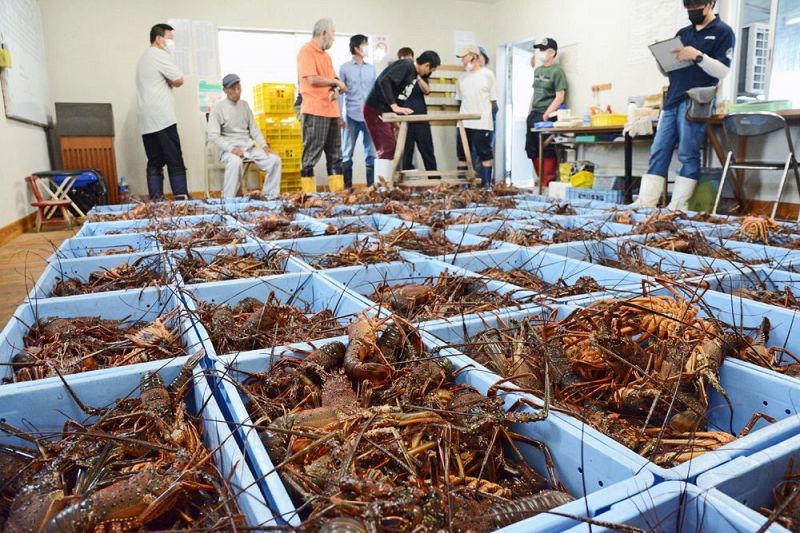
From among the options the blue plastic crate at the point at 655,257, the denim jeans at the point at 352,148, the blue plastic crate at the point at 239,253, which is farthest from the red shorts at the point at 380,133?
the blue plastic crate at the point at 655,257

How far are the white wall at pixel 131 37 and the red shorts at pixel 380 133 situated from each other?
108 inches

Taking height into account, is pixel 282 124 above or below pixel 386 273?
above

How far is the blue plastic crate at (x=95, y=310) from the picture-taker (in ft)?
5.84

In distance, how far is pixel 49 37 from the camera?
771 cm

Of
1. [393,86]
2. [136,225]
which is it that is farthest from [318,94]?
[136,225]

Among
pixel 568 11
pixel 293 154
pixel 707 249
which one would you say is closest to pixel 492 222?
pixel 707 249

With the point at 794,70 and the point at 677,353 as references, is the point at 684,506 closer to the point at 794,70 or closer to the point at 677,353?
the point at 677,353

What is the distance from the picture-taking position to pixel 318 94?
6.76 m

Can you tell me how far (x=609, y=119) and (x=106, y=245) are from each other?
18.6ft

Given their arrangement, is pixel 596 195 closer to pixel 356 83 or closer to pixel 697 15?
pixel 697 15

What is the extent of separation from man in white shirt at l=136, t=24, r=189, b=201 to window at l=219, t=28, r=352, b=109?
2.29 meters

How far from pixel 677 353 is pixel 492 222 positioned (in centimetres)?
249

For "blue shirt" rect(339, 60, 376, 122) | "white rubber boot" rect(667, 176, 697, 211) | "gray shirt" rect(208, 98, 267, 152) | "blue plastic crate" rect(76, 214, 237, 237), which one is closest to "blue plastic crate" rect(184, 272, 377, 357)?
"blue plastic crate" rect(76, 214, 237, 237)

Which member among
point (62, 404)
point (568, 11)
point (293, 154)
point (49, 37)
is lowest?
point (62, 404)
